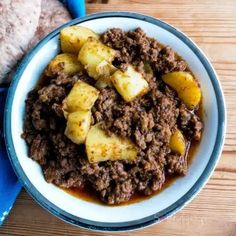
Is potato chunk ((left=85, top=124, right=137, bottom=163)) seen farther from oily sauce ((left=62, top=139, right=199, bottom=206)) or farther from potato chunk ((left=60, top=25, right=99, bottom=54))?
potato chunk ((left=60, top=25, right=99, bottom=54))

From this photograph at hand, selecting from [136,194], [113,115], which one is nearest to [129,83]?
[113,115]

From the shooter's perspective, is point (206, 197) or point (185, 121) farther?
point (206, 197)

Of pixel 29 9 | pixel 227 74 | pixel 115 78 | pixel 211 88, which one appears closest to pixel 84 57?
pixel 115 78

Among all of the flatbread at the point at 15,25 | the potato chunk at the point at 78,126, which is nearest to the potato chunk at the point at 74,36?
the flatbread at the point at 15,25

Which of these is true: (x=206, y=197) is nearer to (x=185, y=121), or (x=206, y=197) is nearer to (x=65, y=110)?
(x=185, y=121)

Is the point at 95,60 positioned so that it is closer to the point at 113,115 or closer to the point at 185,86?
the point at 113,115

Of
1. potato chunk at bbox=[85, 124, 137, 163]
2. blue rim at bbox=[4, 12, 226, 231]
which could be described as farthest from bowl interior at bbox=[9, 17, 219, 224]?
potato chunk at bbox=[85, 124, 137, 163]

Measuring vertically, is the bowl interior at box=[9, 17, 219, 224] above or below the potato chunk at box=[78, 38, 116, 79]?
below
